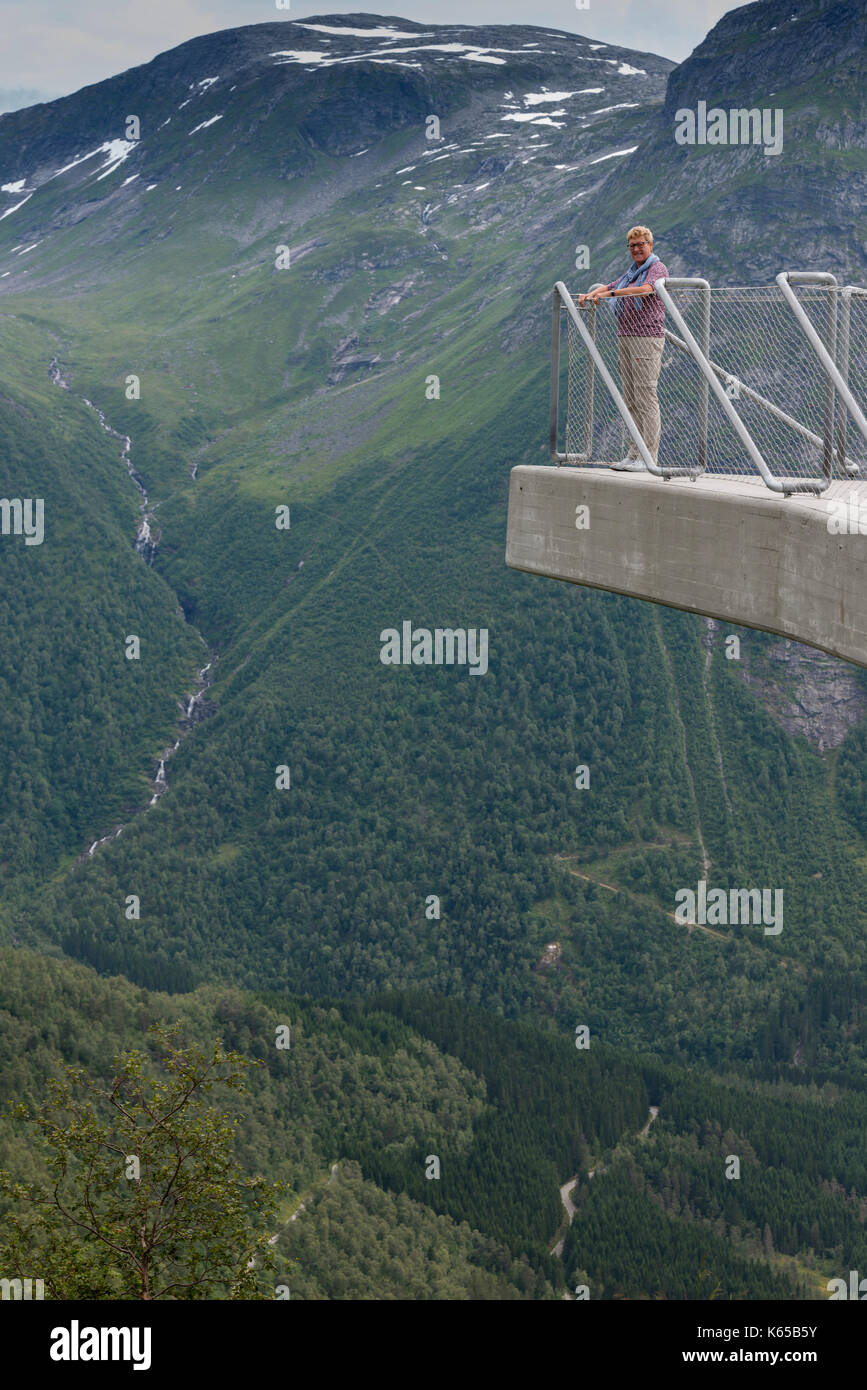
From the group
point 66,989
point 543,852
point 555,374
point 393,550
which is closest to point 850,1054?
point 543,852

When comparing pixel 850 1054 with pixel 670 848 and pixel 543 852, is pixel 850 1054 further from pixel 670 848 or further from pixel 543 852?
pixel 543 852

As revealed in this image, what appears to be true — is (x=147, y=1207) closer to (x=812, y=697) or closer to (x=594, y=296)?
(x=594, y=296)

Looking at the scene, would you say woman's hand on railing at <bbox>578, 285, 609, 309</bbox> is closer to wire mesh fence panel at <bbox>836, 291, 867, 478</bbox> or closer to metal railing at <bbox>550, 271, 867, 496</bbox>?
metal railing at <bbox>550, 271, 867, 496</bbox>

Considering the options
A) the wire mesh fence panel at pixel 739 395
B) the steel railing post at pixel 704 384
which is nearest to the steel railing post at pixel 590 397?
the wire mesh fence panel at pixel 739 395

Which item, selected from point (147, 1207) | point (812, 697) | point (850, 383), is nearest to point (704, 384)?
point (850, 383)

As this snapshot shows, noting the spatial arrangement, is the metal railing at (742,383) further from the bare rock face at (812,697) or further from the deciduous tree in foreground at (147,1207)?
the bare rock face at (812,697)
